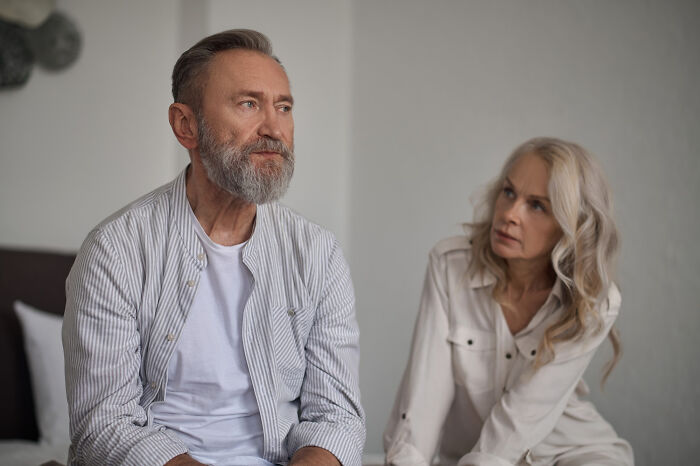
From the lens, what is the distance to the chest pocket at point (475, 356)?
2.10 metres

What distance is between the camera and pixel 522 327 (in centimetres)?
212

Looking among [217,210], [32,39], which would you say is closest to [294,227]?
[217,210]

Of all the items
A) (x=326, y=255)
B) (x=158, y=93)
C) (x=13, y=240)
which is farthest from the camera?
(x=158, y=93)

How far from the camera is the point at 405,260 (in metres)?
3.19

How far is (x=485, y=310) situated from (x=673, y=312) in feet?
2.61

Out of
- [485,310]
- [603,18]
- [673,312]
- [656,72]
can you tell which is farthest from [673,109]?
[485,310]

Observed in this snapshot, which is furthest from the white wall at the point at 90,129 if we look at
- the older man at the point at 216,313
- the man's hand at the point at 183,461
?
the man's hand at the point at 183,461

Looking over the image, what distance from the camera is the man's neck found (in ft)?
5.49

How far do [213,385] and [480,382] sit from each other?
879 mm

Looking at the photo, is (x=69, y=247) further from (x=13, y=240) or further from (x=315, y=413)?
(x=315, y=413)

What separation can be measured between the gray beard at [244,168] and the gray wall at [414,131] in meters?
1.43

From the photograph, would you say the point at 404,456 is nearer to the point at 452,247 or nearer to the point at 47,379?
the point at 452,247

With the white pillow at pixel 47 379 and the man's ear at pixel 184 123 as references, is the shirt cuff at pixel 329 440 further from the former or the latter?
the white pillow at pixel 47 379

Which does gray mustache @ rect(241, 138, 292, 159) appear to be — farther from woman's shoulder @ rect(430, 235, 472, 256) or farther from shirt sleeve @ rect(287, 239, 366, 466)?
woman's shoulder @ rect(430, 235, 472, 256)
